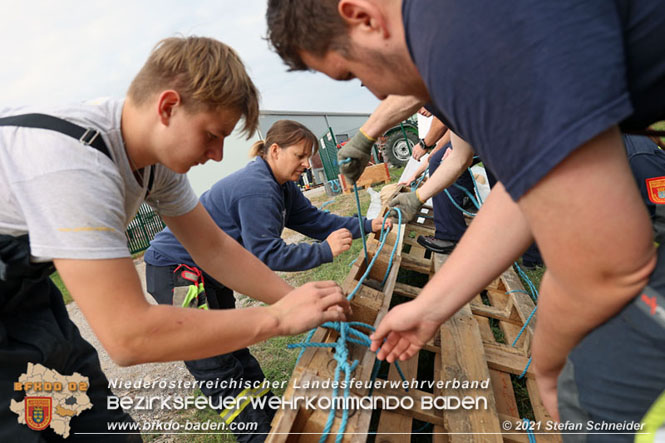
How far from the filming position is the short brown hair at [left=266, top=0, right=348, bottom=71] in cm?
79

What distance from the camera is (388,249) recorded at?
2.86 m

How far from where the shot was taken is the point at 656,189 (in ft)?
5.63

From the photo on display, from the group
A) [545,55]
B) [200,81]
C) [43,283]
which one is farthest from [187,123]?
[545,55]

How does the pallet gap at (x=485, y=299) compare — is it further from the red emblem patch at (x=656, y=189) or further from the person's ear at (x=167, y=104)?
the person's ear at (x=167, y=104)

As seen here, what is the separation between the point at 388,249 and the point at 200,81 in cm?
199

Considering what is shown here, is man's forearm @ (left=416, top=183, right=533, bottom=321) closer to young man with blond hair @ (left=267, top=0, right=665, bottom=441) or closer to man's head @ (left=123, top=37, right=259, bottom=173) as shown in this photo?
young man with blond hair @ (left=267, top=0, right=665, bottom=441)

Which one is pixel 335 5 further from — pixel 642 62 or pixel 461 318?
pixel 461 318

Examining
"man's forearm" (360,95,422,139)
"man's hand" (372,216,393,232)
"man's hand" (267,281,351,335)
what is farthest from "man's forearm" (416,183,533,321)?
"man's hand" (372,216,393,232)

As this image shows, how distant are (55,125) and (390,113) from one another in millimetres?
1751

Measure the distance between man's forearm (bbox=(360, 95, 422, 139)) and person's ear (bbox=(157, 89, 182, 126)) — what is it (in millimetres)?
1256

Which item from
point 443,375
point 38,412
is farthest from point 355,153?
point 38,412

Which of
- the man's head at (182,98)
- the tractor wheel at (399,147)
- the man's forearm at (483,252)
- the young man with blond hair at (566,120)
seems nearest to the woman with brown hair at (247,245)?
the man's head at (182,98)

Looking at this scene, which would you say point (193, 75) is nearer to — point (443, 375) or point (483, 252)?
point (483, 252)

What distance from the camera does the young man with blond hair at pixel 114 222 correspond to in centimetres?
95
